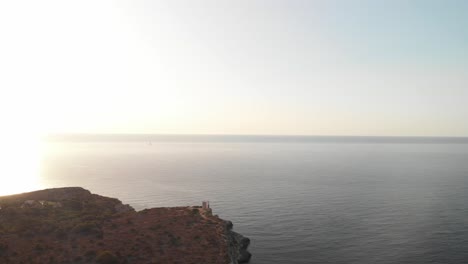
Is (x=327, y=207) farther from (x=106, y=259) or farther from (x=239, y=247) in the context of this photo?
(x=106, y=259)

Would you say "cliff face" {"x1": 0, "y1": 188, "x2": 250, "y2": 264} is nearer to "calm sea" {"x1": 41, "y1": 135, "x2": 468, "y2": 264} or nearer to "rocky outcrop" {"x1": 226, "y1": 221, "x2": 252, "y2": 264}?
"rocky outcrop" {"x1": 226, "y1": 221, "x2": 252, "y2": 264}

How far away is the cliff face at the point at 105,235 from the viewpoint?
45.2 m

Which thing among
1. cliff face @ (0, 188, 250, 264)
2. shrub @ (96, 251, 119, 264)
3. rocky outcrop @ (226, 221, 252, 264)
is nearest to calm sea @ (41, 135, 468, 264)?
rocky outcrop @ (226, 221, 252, 264)

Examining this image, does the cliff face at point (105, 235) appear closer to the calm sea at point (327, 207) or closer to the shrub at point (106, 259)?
the shrub at point (106, 259)

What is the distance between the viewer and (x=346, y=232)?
257 ft

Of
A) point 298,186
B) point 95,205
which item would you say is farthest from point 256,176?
point 95,205

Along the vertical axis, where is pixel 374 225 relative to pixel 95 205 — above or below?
below

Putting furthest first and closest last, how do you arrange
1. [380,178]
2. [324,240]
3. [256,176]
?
[256,176] < [380,178] < [324,240]

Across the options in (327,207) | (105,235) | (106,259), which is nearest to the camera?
(106,259)

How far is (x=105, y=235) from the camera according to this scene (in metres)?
51.8

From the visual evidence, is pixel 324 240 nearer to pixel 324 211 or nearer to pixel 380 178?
pixel 324 211

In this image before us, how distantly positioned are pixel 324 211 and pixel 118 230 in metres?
63.4

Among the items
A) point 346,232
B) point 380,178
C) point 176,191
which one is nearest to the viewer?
point 346,232

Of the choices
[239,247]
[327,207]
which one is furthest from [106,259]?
[327,207]
